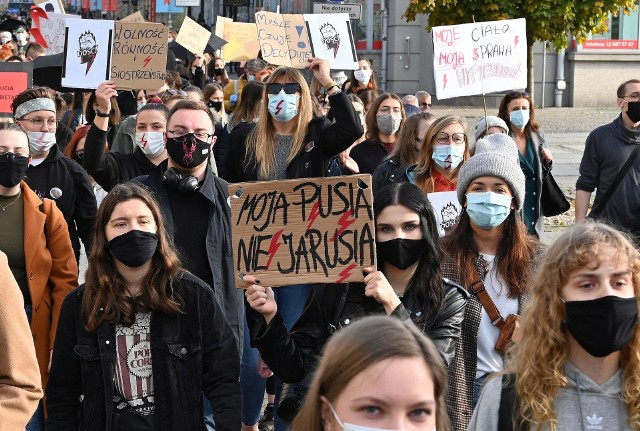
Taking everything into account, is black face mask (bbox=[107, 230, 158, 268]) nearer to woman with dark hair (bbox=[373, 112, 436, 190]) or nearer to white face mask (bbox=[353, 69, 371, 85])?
woman with dark hair (bbox=[373, 112, 436, 190])

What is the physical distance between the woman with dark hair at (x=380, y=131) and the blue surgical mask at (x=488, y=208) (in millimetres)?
3678

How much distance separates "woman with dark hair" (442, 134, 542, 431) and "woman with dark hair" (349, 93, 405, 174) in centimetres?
343

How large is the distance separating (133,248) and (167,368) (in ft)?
1.67

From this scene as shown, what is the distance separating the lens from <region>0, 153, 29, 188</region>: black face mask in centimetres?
591

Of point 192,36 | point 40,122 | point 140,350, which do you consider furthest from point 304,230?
point 192,36

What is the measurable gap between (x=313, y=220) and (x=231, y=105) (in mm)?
10386

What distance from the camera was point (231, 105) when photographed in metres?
14.9

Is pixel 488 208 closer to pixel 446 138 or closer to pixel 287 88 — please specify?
pixel 446 138

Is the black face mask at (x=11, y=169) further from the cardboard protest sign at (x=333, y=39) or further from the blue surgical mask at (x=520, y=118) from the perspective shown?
the cardboard protest sign at (x=333, y=39)

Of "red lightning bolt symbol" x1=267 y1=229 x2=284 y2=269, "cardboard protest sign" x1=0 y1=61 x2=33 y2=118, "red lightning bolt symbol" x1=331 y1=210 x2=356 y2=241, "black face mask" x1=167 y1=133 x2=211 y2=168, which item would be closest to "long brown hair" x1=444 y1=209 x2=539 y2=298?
"red lightning bolt symbol" x1=331 y1=210 x2=356 y2=241

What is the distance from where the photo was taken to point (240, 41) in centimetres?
1942

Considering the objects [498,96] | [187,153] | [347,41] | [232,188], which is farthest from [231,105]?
[498,96]

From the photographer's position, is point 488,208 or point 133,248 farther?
point 488,208

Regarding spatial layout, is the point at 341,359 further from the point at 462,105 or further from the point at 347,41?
the point at 462,105
